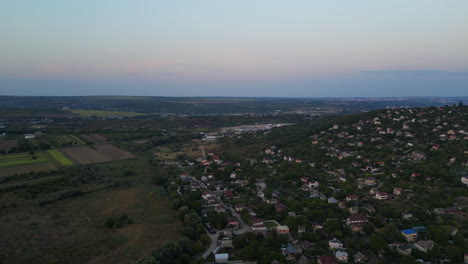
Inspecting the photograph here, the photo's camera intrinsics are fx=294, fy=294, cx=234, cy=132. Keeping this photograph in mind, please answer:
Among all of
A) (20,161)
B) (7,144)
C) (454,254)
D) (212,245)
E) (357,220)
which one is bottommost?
(212,245)

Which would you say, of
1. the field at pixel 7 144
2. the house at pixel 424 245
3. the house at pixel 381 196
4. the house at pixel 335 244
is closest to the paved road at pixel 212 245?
the house at pixel 335 244

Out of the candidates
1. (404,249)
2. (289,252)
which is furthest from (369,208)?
(289,252)

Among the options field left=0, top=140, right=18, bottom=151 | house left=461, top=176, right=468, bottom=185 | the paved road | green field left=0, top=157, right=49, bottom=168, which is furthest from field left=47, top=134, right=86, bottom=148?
house left=461, top=176, right=468, bottom=185

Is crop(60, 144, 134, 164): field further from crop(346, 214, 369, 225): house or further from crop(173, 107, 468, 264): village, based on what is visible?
crop(346, 214, 369, 225): house

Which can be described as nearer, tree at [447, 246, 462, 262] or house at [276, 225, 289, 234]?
tree at [447, 246, 462, 262]

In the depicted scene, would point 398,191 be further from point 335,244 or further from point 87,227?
point 87,227
